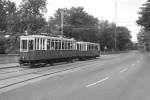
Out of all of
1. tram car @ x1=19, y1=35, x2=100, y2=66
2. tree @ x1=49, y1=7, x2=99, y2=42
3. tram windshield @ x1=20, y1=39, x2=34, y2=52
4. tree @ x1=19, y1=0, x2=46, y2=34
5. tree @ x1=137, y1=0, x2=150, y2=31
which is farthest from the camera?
tree @ x1=49, y1=7, x2=99, y2=42

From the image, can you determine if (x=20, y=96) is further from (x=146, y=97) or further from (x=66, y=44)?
(x=66, y=44)

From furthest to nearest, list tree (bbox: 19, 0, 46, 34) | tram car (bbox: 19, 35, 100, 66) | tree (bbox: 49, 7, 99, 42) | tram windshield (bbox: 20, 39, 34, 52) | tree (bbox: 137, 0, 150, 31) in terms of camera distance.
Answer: tree (bbox: 49, 7, 99, 42)
tree (bbox: 19, 0, 46, 34)
tree (bbox: 137, 0, 150, 31)
tram windshield (bbox: 20, 39, 34, 52)
tram car (bbox: 19, 35, 100, 66)

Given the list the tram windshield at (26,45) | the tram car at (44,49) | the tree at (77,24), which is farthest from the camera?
the tree at (77,24)

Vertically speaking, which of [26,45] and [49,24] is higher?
[49,24]

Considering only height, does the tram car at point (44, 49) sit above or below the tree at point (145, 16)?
below

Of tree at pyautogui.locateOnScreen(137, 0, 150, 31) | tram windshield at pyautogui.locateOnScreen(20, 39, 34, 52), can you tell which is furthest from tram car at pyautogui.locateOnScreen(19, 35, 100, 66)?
tree at pyautogui.locateOnScreen(137, 0, 150, 31)

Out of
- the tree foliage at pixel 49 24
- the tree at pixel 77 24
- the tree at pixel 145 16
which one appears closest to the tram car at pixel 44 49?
the tree foliage at pixel 49 24

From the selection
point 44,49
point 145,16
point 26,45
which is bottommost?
point 44,49

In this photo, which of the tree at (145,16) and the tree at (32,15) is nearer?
the tree at (145,16)

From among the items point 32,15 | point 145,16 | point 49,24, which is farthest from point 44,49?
point 49,24

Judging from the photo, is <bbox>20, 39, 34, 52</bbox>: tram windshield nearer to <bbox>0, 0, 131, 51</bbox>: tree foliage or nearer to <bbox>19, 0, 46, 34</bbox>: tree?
<bbox>0, 0, 131, 51</bbox>: tree foliage

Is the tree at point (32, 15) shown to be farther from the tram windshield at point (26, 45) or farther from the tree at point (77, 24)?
the tree at point (77, 24)

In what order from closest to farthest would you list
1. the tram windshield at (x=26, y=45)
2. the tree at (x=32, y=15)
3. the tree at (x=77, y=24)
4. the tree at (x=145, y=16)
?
the tram windshield at (x=26, y=45), the tree at (x=145, y=16), the tree at (x=32, y=15), the tree at (x=77, y=24)

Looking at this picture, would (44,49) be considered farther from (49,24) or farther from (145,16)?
(49,24)
